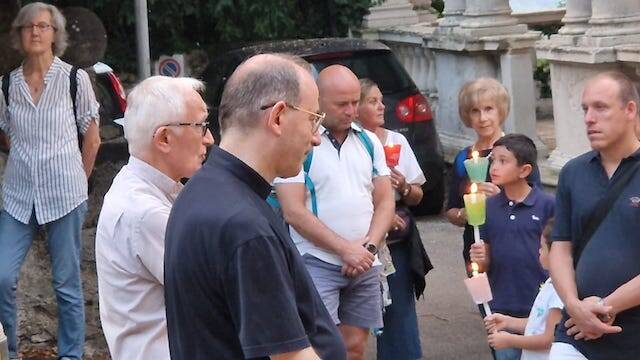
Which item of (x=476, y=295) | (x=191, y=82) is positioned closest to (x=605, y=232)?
(x=476, y=295)

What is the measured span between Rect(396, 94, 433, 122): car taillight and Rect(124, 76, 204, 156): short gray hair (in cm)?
751

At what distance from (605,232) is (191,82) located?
168cm

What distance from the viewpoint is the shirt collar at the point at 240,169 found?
3363 millimetres

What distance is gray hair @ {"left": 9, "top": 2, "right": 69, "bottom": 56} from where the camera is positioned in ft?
24.6

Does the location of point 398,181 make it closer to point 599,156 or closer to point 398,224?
point 398,224

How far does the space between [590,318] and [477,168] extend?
1.49 metres

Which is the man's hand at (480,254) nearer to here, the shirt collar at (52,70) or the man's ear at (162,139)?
the man's ear at (162,139)

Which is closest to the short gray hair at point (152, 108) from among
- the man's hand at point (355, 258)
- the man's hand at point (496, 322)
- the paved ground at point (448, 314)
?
the man's hand at point (355, 258)

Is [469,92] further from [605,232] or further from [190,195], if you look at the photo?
[190,195]

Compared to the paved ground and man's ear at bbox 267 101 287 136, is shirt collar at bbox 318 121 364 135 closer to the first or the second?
the paved ground

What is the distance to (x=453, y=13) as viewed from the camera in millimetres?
13797

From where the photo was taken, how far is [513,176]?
250 inches

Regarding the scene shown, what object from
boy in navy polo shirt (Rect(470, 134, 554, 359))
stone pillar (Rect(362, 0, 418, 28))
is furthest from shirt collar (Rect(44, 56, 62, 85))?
stone pillar (Rect(362, 0, 418, 28))

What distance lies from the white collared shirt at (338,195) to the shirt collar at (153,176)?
6.32ft
